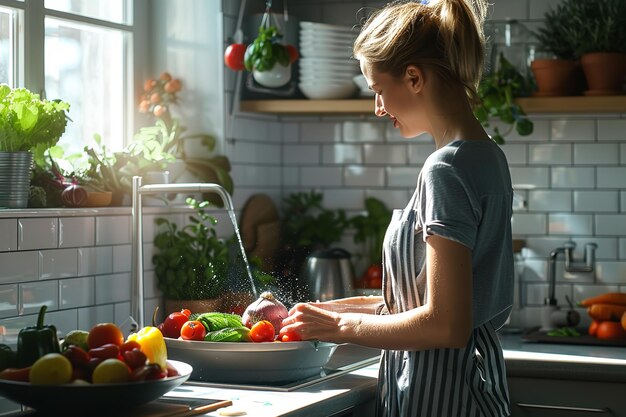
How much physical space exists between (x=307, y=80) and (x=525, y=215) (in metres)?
0.88

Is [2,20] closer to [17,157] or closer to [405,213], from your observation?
[17,157]

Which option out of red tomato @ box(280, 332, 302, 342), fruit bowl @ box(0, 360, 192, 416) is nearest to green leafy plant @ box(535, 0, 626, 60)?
red tomato @ box(280, 332, 302, 342)

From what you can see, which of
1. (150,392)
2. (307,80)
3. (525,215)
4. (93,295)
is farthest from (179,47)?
(150,392)

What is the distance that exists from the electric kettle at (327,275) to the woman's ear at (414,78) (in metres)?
1.59

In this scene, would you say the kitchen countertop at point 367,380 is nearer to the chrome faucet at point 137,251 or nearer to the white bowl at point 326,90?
the chrome faucet at point 137,251

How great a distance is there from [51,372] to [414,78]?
83cm

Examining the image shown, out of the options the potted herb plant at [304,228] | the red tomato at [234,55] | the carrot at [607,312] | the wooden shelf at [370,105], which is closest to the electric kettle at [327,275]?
the potted herb plant at [304,228]

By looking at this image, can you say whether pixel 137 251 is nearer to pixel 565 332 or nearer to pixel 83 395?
pixel 83 395

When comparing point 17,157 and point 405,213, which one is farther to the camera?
point 17,157

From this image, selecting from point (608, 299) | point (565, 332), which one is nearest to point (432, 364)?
point (565, 332)

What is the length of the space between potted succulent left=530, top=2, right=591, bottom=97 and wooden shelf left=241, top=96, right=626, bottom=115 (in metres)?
0.05

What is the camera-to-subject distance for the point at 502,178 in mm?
1910

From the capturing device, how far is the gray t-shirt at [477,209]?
5.92ft

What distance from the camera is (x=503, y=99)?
3.29 m
